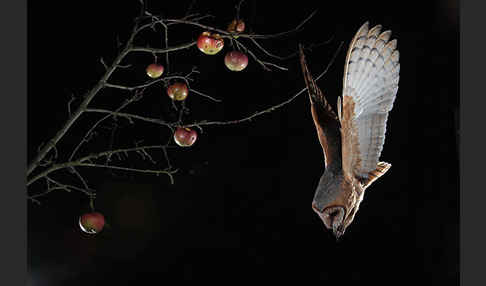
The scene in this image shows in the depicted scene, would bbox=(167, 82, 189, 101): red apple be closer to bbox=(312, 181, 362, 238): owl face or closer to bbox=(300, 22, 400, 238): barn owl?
bbox=(300, 22, 400, 238): barn owl

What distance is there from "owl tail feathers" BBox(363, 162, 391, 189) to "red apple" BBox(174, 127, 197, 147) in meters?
0.47

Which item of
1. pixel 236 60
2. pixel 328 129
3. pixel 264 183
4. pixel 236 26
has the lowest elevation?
pixel 264 183

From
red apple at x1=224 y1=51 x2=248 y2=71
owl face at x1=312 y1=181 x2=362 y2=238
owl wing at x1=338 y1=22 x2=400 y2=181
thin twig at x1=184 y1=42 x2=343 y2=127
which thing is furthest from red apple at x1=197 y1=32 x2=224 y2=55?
owl face at x1=312 y1=181 x2=362 y2=238

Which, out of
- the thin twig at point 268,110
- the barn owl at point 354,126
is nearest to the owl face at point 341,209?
the barn owl at point 354,126

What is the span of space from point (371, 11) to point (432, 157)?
0.43 m

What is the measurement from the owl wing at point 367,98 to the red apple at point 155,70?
1.58 feet

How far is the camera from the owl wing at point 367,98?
5.38 feet

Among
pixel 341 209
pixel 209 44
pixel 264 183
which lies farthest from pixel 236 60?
pixel 341 209

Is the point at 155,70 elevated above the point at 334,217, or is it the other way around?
the point at 155,70

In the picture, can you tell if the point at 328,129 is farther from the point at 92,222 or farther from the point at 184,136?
the point at 92,222

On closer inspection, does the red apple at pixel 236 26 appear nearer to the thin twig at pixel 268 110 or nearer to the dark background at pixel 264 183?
the dark background at pixel 264 183

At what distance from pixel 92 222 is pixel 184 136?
33 centimetres

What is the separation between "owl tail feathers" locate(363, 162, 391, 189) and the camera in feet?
5.58

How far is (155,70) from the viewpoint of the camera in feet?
5.59
